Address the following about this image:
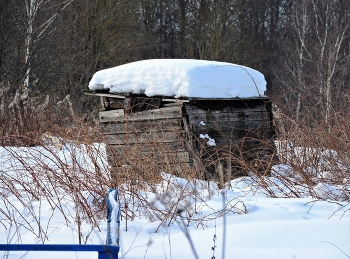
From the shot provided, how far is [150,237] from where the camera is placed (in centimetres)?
282

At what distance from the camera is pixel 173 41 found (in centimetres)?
2525

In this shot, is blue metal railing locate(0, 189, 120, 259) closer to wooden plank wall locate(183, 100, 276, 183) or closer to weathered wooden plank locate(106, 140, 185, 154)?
weathered wooden plank locate(106, 140, 185, 154)

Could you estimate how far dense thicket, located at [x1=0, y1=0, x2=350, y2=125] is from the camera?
10781mm

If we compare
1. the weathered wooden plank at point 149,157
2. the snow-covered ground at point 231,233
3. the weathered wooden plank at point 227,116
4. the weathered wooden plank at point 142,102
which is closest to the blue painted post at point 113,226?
the snow-covered ground at point 231,233

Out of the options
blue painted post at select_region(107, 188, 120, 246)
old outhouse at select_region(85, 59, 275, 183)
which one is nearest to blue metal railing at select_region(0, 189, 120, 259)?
blue painted post at select_region(107, 188, 120, 246)

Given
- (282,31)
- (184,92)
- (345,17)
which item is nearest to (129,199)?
(184,92)

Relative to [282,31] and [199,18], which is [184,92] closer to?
[199,18]

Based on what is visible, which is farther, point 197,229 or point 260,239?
point 197,229

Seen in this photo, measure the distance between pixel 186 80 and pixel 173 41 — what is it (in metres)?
20.6

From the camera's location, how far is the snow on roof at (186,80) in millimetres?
5133

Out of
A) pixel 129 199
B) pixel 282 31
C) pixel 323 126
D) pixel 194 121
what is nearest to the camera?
pixel 129 199

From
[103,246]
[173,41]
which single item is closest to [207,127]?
[103,246]

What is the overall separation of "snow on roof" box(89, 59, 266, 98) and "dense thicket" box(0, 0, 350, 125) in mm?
444

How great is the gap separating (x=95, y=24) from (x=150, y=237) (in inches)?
589
